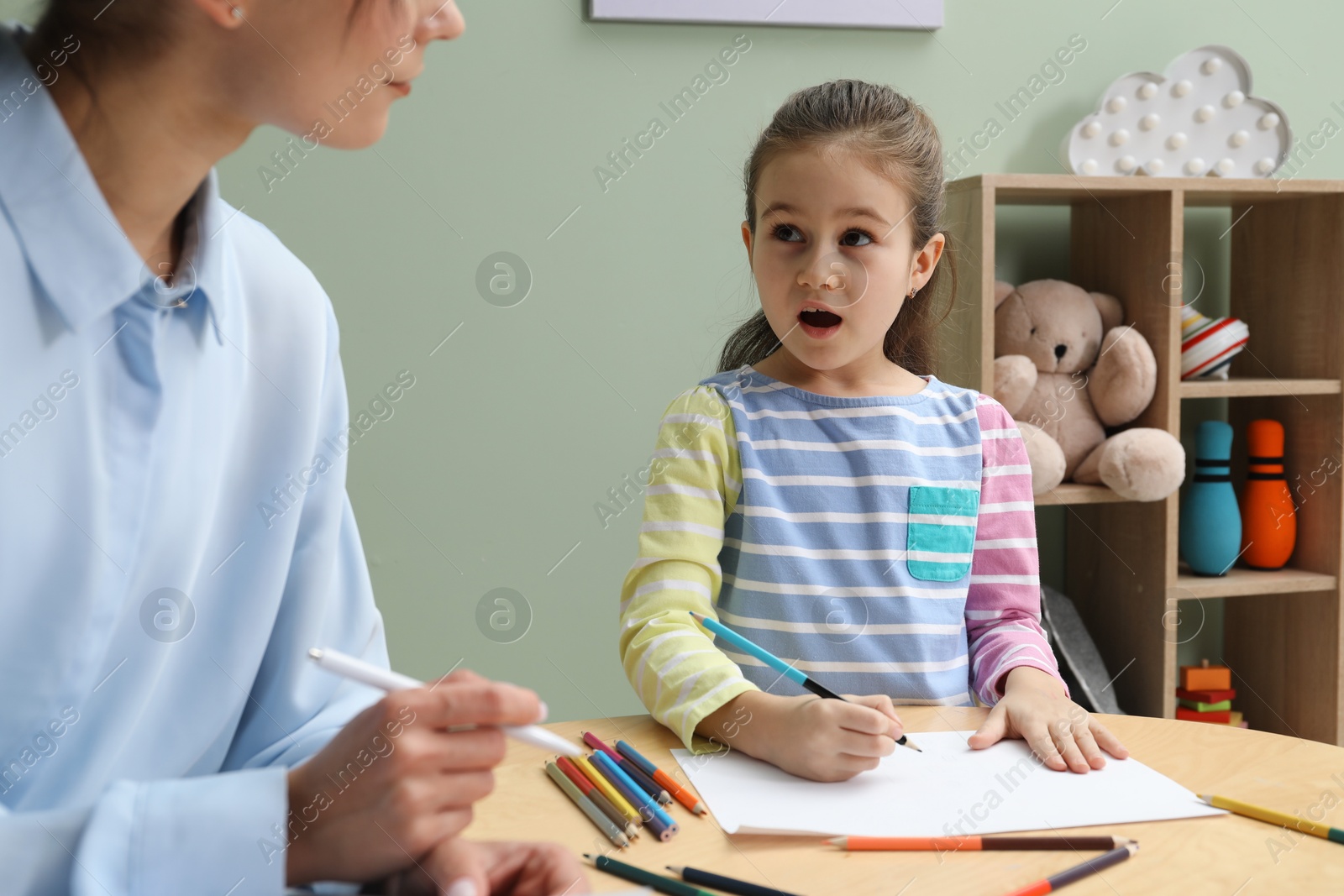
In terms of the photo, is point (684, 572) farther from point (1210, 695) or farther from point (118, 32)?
point (1210, 695)

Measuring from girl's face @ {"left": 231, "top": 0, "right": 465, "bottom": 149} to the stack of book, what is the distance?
6.77 ft

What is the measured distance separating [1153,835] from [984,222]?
1335mm

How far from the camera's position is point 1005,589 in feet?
3.85

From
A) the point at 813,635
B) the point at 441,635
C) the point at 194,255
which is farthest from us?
the point at 441,635

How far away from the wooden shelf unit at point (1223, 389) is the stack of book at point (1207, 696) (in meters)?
0.13

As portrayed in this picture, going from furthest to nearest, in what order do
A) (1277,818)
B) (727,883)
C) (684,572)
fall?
(684,572) → (1277,818) → (727,883)

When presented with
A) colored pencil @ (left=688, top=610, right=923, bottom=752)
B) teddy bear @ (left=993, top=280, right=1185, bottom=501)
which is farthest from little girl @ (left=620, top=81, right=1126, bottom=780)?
teddy bear @ (left=993, top=280, right=1185, bottom=501)

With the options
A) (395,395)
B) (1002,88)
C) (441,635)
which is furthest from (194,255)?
(1002,88)

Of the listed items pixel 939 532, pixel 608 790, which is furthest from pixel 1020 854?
pixel 939 532

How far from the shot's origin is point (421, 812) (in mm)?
528

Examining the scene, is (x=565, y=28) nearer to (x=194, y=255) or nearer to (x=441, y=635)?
(x=441, y=635)

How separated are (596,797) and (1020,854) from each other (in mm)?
284

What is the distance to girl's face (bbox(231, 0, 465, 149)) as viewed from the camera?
1.96ft

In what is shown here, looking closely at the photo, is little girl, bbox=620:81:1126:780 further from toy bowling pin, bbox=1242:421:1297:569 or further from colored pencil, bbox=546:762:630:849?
toy bowling pin, bbox=1242:421:1297:569
